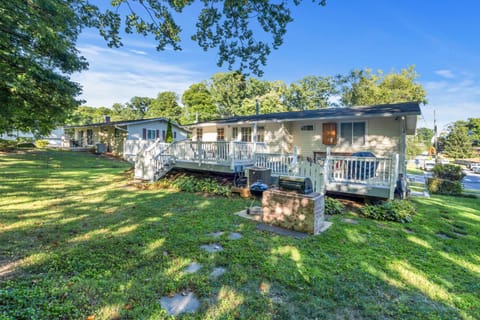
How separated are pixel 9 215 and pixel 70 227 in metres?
1.83

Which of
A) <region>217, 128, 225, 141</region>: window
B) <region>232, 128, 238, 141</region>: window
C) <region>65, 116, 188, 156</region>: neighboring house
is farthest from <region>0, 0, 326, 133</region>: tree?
<region>65, 116, 188, 156</region>: neighboring house

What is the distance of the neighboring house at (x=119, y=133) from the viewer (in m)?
21.7

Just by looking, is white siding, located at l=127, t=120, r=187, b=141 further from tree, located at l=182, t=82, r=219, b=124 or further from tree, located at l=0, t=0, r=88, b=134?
tree, located at l=182, t=82, r=219, b=124

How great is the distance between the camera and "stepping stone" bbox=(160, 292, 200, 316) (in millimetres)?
2410

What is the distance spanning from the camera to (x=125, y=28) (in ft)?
20.6

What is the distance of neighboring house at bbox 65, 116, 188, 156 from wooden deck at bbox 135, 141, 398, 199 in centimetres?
956

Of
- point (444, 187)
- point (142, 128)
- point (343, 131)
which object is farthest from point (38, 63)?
point (444, 187)

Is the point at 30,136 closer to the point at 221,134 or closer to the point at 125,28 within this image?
the point at 221,134

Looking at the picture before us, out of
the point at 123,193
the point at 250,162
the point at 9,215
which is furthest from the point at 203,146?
the point at 9,215

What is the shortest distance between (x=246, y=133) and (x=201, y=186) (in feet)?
20.7

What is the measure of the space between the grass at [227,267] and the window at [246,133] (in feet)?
28.0

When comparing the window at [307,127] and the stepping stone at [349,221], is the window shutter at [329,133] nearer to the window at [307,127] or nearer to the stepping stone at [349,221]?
the window at [307,127]

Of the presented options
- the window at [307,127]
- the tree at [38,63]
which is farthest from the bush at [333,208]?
the tree at [38,63]

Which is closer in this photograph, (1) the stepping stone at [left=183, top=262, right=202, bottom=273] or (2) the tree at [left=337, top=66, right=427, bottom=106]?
(1) the stepping stone at [left=183, top=262, right=202, bottom=273]
